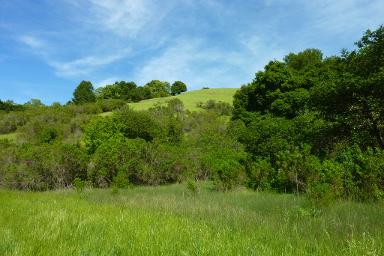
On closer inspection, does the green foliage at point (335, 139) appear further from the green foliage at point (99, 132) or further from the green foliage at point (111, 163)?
the green foliage at point (99, 132)

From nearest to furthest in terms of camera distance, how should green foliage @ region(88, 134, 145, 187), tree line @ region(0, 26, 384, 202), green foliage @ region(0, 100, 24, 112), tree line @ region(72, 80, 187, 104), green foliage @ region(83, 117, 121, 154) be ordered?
tree line @ region(0, 26, 384, 202)
green foliage @ region(88, 134, 145, 187)
green foliage @ region(83, 117, 121, 154)
green foliage @ region(0, 100, 24, 112)
tree line @ region(72, 80, 187, 104)

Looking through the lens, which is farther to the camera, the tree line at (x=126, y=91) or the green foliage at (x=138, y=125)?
the tree line at (x=126, y=91)

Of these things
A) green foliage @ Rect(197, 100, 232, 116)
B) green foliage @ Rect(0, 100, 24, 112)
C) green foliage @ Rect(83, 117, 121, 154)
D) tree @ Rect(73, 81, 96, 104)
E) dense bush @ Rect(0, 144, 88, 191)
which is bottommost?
dense bush @ Rect(0, 144, 88, 191)

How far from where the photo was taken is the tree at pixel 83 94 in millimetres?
120506

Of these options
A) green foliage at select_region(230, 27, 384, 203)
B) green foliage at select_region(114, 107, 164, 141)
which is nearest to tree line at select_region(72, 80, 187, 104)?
green foliage at select_region(114, 107, 164, 141)

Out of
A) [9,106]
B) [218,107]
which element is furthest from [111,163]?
[9,106]

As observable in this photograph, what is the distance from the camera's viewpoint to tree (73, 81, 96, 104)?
12051 centimetres

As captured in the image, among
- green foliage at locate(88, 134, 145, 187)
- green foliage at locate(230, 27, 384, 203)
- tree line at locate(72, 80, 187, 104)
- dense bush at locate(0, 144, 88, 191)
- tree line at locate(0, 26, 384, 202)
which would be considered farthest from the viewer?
tree line at locate(72, 80, 187, 104)

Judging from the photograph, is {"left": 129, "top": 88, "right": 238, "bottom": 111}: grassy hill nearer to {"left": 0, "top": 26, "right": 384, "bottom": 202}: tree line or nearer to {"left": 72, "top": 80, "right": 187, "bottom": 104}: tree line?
{"left": 72, "top": 80, "right": 187, "bottom": 104}: tree line

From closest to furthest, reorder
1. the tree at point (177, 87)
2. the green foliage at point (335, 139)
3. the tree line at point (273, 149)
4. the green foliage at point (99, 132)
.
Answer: the green foliage at point (335, 139) → the tree line at point (273, 149) → the green foliage at point (99, 132) → the tree at point (177, 87)

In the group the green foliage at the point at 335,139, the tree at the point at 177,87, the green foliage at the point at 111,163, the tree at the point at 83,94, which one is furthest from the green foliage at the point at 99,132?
the tree at the point at 177,87

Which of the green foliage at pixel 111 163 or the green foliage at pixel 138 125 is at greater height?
the green foliage at pixel 138 125

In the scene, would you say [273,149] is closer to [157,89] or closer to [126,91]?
[126,91]

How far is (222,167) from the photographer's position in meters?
20.6
